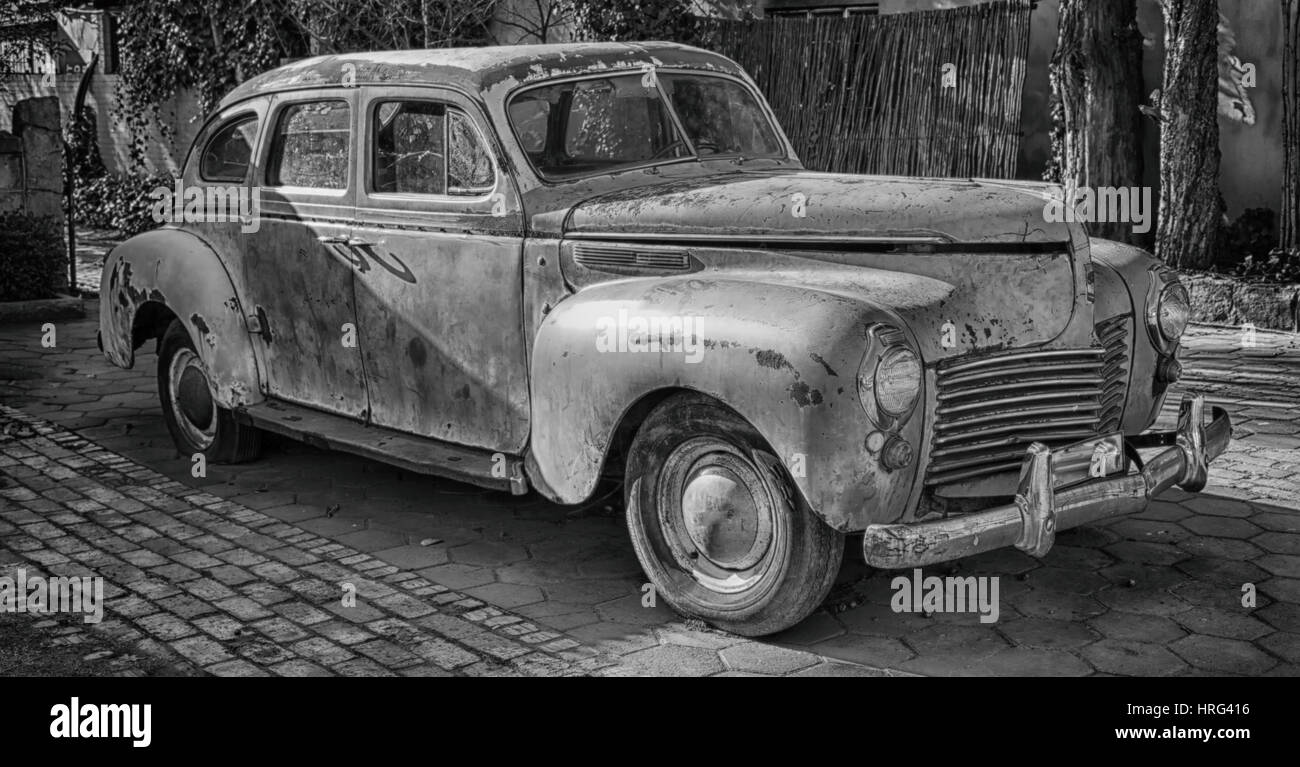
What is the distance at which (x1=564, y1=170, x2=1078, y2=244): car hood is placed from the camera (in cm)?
452

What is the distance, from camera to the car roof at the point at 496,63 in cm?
543

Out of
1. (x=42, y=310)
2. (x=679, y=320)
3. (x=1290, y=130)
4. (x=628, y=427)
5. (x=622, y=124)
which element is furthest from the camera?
(x=42, y=310)

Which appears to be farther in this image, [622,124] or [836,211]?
[622,124]

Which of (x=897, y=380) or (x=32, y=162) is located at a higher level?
(x=32, y=162)

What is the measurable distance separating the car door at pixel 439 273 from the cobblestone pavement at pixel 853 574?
0.49 meters

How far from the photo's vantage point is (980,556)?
533cm

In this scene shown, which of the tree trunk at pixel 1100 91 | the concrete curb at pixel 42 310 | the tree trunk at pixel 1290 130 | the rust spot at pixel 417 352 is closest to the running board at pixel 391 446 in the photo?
the rust spot at pixel 417 352

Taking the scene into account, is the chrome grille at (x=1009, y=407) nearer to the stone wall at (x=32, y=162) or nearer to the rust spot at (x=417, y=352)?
the rust spot at (x=417, y=352)

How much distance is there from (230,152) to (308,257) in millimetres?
1027

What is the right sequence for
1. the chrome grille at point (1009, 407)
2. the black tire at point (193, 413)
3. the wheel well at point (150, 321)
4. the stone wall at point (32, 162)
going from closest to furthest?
the chrome grille at point (1009, 407), the black tire at point (193, 413), the wheel well at point (150, 321), the stone wall at point (32, 162)

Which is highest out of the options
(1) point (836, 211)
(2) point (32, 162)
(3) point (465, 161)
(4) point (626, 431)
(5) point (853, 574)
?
(2) point (32, 162)

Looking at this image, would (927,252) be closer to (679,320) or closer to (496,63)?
(679,320)

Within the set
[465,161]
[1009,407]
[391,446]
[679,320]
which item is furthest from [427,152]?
[1009,407]

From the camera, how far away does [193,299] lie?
21.2 ft
